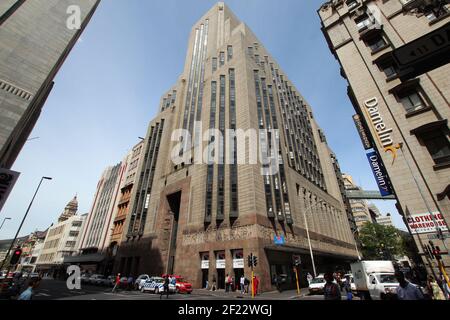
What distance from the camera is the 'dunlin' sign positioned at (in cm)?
1948

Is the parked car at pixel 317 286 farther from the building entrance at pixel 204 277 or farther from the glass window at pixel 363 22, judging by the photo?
the glass window at pixel 363 22

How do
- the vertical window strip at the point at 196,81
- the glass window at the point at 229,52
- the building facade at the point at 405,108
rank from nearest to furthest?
the building facade at the point at 405,108 → the vertical window strip at the point at 196,81 → the glass window at the point at 229,52

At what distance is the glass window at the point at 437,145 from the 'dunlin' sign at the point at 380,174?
5171 mm

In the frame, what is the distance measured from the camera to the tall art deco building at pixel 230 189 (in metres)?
29.4

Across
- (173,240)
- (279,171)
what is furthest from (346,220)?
(173,240)

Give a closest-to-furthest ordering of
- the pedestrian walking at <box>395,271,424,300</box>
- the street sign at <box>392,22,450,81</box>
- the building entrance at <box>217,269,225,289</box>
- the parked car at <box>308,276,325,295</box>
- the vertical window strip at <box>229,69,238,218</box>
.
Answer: the street sign at <box>392,22,450,81</box> → the pedestrian walking at <box>395,271,424,300</box> → the parked car at <box>308,276,325,295</box> → the building entrance at <box>217,269,225,289</box> → the vertical window strip at <box>229,69,238,218</box>

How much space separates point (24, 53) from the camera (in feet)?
55.2

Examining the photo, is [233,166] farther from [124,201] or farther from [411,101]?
[124,201]

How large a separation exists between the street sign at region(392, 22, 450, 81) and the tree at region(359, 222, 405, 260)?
61.1m

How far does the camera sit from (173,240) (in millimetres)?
38188

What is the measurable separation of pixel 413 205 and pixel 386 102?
328 inches

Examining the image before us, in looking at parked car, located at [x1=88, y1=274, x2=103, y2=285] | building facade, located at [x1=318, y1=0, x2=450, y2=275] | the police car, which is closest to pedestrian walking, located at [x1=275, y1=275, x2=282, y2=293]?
the police car

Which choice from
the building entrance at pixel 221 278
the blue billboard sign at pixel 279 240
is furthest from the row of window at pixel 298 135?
the building entrance at pixel 221 278

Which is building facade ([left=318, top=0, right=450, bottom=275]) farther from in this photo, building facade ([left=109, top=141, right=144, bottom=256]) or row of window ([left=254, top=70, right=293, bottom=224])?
building facade ([left=109, top=141, right=144, bottom=256])
